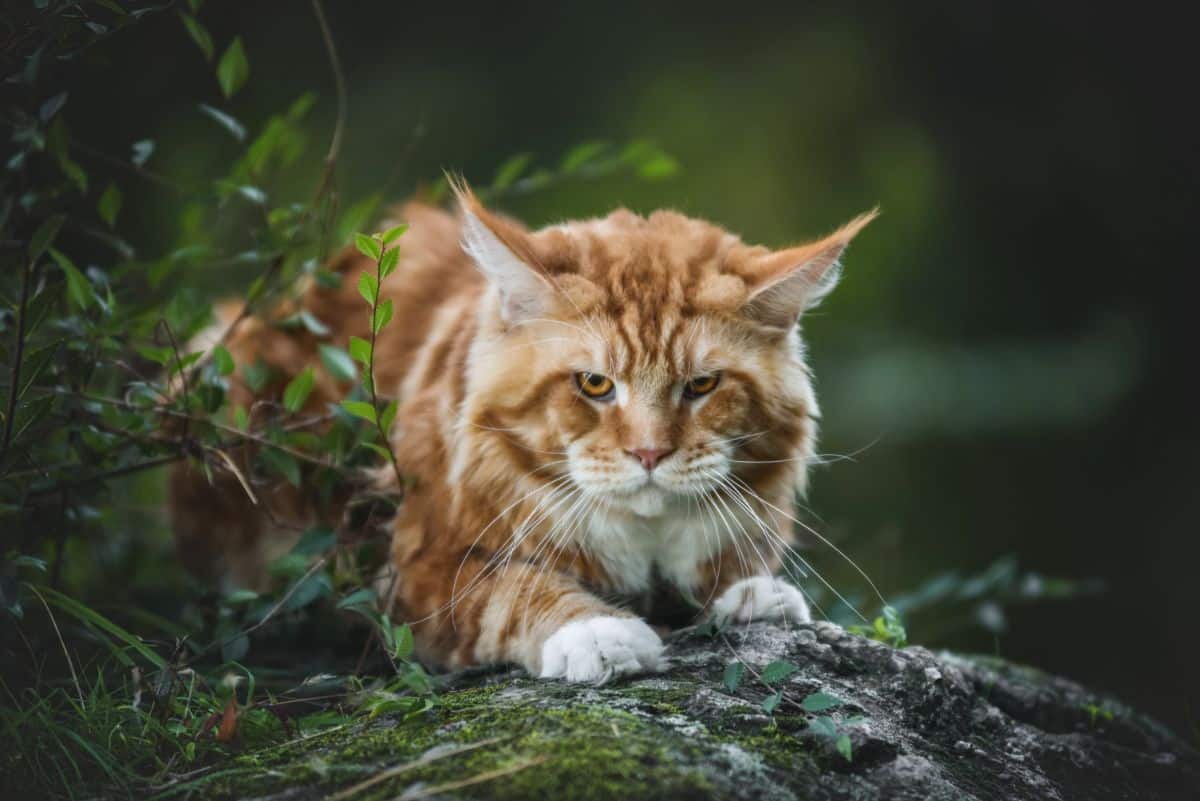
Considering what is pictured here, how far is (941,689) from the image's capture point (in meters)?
2.17

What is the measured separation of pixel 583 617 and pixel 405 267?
1.38 m

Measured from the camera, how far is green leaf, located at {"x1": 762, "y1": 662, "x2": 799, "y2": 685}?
1.96 meters

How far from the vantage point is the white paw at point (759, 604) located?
236cm

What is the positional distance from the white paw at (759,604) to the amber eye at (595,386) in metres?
0.50

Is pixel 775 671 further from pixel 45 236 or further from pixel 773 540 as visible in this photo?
pixel 45 236

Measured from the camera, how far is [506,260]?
2.34m

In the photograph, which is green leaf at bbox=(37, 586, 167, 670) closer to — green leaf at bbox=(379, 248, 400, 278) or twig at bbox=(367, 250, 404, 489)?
twig at bbox=(367, 250, 404, 489)

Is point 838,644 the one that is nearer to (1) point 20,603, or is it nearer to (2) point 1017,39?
(1) point 20,603

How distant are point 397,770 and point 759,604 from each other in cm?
95

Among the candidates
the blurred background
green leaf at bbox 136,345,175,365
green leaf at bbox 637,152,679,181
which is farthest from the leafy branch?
the blurred background

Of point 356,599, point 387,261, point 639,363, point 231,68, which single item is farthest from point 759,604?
point 231,68

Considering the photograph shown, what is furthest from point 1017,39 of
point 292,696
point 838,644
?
point 292,696

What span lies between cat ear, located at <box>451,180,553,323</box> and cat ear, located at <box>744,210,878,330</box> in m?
0.44

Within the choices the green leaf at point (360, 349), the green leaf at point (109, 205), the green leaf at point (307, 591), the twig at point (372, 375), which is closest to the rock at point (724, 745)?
the green leaf at point (307, 591)
